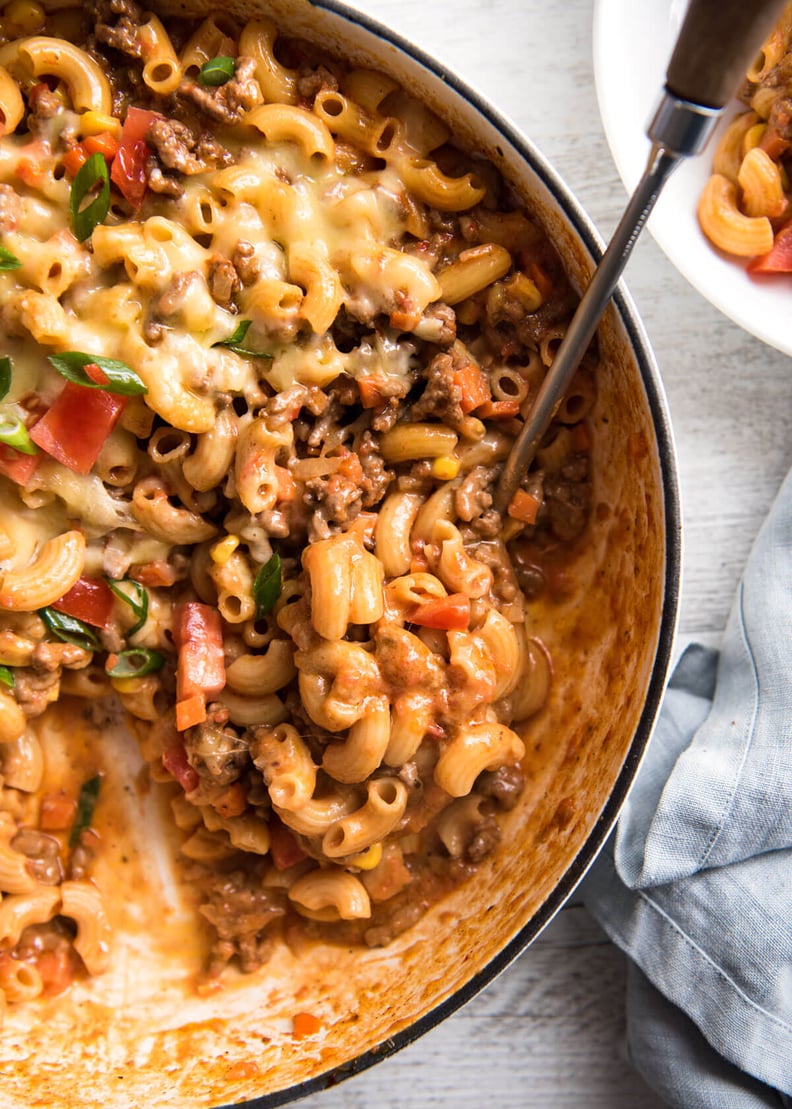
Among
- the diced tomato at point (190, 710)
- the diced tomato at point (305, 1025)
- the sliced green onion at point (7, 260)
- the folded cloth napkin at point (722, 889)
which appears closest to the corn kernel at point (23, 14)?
the sliced green onion at point (7, 260)

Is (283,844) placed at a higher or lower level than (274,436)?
lower

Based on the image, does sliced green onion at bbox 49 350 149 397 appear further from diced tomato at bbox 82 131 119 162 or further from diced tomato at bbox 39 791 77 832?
diced tomato at bbox 39 791 77 832

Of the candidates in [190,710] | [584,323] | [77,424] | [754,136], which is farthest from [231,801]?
[754,136]

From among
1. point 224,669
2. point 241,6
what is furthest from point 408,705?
point 241,6

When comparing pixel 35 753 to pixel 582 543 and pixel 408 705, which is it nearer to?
pixel 408 705

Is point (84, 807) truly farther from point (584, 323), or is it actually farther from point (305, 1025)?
point (584, 323)

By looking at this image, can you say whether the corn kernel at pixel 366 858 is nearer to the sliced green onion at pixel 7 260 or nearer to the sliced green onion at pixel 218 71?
the sliced green onion at pixel 7 260
